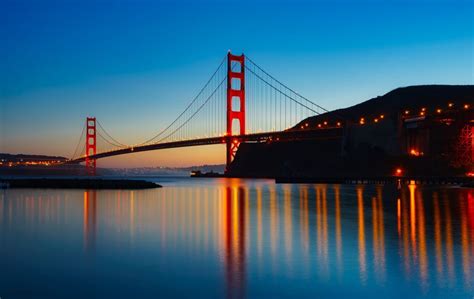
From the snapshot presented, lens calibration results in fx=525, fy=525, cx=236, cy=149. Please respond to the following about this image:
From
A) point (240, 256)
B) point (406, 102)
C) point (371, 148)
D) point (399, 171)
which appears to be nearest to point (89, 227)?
point (240, 256)

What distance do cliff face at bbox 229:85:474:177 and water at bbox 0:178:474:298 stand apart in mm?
34342

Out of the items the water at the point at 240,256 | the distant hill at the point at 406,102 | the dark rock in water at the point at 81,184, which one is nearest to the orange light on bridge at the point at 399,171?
the dark rock in water at the point at 81,184

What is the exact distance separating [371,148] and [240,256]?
147 feet

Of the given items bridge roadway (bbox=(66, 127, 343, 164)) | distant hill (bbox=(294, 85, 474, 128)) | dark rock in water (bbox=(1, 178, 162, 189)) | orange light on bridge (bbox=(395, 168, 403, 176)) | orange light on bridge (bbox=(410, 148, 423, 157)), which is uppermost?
distant hill (bbox=(294, 85, 474, 128))

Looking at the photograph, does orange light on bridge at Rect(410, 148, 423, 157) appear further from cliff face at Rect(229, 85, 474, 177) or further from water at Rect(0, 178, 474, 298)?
water at Rect(0, 178, 474, 298)

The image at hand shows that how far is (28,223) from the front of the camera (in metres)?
13.4

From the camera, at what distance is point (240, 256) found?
8.06 m

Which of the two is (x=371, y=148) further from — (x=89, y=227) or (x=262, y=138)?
(x=89, y=227)

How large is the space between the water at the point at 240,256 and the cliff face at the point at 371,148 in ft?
113

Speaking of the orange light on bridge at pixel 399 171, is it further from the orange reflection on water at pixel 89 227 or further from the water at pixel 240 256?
the orange reflection on water at pixel 89 227

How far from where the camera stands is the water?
5953 millimetres

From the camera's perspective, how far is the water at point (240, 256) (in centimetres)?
595

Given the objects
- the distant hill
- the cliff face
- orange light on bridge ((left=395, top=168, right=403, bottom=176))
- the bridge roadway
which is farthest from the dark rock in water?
the distant hill

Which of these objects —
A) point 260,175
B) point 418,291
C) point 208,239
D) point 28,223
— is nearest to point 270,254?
point 208,239
